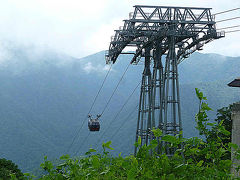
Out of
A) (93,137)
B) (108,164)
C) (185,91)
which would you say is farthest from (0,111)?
(108,164)

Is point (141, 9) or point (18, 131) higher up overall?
point (18, 131)

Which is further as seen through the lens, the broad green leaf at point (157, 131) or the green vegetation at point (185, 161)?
the green vegetation at point (185, 161)

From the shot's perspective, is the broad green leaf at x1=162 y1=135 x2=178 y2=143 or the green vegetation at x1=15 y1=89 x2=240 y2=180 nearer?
the broad green leaf at x1=162 y1=135 x2=178 y2=143

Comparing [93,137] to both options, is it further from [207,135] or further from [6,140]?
[207,135]

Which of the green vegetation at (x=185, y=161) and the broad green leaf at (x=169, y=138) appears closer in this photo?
the broad green leaf at (x=169, y=138)

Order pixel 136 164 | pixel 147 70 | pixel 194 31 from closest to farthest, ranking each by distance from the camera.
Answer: pixel 136 164 < pixel 194 31 < pixel 147 70

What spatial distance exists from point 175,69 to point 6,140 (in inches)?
6136

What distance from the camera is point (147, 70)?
35.0 meters

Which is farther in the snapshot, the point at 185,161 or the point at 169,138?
the point at 185,161

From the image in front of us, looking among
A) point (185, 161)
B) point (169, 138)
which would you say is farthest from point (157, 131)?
point (185, 161)

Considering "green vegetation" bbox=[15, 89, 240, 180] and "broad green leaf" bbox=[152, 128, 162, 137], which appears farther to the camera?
"green vegetation" bbox=[15, 89, 240, 180]

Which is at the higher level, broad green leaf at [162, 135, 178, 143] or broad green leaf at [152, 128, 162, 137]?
broad green leaf at [152, 128, 162, 137]

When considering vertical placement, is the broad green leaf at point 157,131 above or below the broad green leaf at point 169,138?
above

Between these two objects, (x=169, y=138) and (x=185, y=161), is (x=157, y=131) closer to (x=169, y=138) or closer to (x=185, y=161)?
(x=169, y=138)
